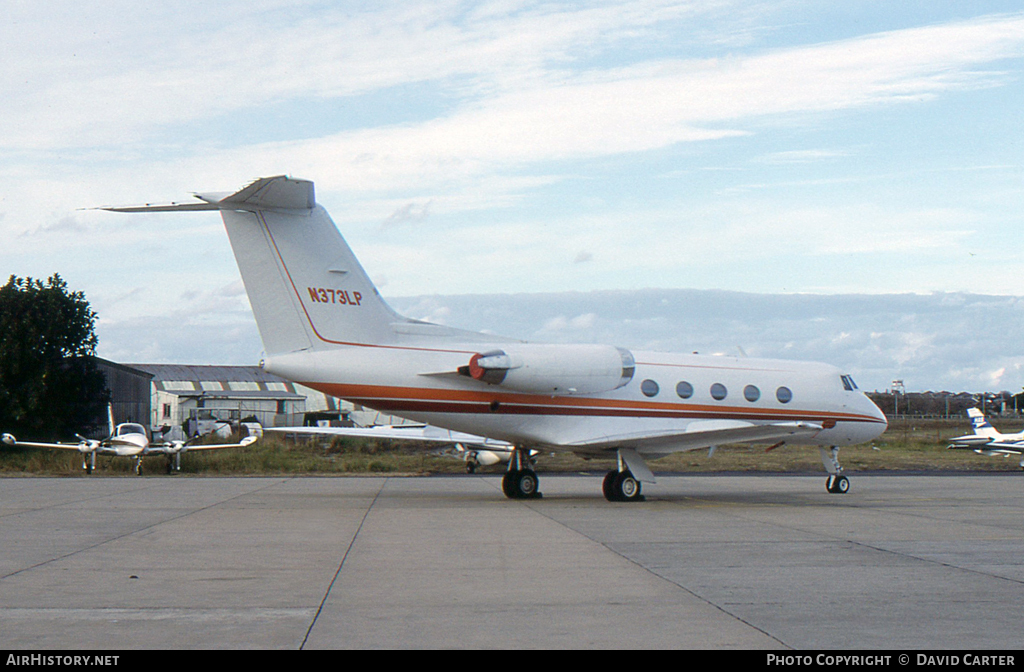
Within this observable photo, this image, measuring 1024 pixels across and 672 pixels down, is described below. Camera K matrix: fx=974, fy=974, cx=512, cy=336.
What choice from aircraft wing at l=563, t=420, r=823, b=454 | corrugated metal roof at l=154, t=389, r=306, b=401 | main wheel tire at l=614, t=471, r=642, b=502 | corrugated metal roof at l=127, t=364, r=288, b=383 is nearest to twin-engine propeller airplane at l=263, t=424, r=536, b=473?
main wheel tire at l=614, t=471, r=642, b=502

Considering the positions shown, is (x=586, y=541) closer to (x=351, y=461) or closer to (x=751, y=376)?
(x=751, y=376)

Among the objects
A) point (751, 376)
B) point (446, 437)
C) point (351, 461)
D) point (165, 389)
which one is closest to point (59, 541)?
point (751, 376)

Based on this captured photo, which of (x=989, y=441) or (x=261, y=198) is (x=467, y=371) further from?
(x=989, y=441)

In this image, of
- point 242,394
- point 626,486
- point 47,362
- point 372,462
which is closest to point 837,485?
point 626,486

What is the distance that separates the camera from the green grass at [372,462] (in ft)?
118

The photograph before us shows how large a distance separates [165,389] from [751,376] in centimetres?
7054

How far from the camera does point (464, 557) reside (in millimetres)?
11453

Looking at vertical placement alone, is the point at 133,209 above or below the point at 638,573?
above

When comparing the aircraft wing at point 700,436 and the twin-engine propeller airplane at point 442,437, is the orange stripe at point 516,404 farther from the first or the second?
the twin-engine propeller airplane at point 442,437

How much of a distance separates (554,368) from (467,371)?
1865 millimetres

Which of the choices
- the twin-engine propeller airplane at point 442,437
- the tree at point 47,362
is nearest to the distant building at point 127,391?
the tree at point 47,362

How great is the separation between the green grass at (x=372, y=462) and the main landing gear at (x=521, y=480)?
14572mm

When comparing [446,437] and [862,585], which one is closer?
[862,585]

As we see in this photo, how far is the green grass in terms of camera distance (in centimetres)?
3609
